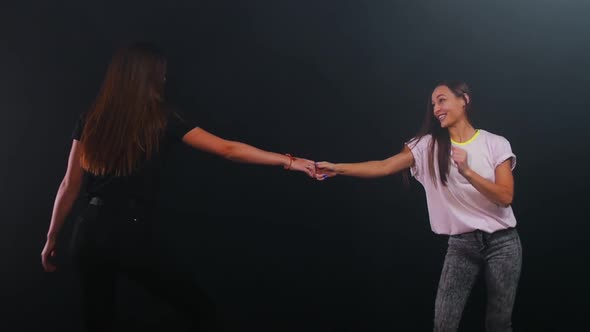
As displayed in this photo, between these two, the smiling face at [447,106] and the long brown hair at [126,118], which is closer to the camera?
the long brown hair at [126,118]

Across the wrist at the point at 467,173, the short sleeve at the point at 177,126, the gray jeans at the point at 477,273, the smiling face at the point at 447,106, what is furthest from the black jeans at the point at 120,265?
the smiling face at the point at 447,106

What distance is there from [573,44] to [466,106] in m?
0.81

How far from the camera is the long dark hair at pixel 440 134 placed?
283 cm

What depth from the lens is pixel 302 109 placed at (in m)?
3.02

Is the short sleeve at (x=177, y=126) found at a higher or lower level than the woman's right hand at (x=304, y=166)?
higher

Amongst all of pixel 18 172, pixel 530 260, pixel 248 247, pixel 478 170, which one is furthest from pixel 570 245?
pixel 18 172

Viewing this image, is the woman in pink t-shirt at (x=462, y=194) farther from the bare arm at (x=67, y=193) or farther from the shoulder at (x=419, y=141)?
the bare arm at (x=67, y=193)

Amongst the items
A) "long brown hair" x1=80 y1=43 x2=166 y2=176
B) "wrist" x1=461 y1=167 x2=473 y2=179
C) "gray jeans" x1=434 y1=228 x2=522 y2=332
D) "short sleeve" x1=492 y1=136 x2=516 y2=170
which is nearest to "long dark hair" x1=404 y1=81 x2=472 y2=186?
"wrist" x1=461 y1=167 x2=473 y2=179

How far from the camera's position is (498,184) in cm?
278

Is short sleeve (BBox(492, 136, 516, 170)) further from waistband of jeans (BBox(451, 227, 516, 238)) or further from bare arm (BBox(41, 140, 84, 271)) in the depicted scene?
bare arm (BBox(41, 140, 84, 271))

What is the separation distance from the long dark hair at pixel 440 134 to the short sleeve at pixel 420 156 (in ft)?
0.06

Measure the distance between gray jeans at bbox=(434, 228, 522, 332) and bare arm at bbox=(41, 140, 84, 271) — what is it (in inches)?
69.8

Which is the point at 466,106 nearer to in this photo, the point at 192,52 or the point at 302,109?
the point at 302,109

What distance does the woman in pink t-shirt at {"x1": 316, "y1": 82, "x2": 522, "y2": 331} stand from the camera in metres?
2.64
